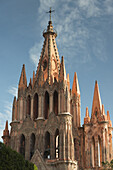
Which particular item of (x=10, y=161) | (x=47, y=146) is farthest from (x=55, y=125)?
(x=10, y=161)

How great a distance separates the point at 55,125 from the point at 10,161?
12.2 m

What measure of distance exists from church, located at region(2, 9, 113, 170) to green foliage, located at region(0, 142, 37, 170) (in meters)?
7.63

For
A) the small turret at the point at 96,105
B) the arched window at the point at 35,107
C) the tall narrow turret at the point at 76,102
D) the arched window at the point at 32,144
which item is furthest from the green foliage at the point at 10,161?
the small turret at the point at 96,105

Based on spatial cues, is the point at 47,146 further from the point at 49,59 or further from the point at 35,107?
the point at 49,59

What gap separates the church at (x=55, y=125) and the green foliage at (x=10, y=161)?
7629 millimetres

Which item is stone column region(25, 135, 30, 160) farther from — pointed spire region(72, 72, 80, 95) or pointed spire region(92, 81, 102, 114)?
pointed spire region(72, 72, 80, 95)

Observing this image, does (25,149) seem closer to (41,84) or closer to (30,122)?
(30,122)

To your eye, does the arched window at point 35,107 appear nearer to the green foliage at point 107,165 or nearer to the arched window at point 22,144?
the arched window at point 22,144

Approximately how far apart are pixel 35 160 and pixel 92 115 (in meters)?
9.25

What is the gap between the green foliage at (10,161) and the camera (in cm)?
3541

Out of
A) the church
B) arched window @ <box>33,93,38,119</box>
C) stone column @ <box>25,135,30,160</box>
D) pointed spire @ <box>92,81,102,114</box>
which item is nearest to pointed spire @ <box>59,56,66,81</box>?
the church

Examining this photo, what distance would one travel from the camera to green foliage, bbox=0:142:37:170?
1394 inches

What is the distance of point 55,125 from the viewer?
156 feet

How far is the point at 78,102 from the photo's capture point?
173ft
